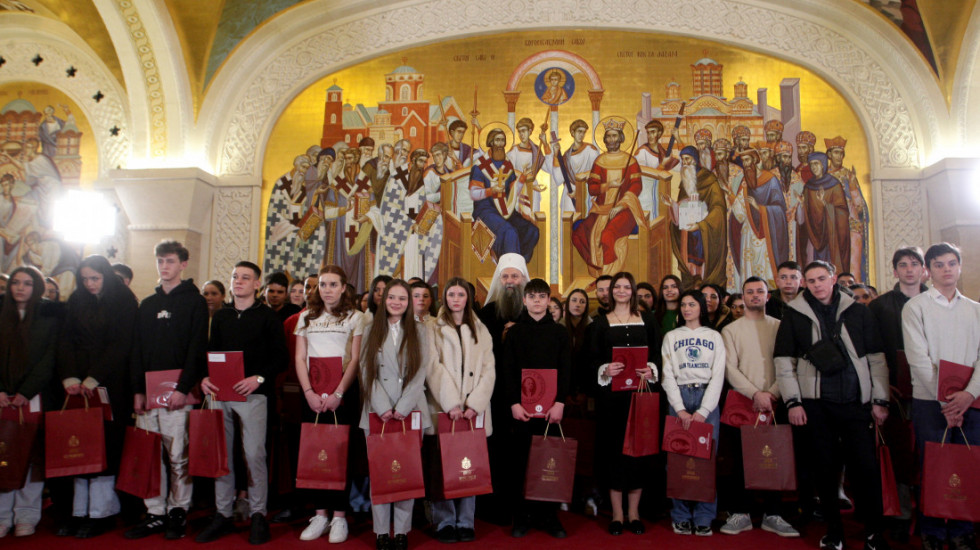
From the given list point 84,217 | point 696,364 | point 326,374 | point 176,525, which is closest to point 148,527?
point 176,525

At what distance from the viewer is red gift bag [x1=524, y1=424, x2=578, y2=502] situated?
4.18 m

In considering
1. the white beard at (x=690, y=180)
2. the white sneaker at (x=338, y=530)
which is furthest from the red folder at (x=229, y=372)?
the white beard at (x=690, y=180)

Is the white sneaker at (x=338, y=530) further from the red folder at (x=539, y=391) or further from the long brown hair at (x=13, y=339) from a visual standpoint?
the long brown hair at (x=13, y=339)

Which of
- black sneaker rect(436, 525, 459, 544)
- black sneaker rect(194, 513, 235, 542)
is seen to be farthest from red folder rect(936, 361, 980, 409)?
black sneaker rect(194, 513, 235, 542)

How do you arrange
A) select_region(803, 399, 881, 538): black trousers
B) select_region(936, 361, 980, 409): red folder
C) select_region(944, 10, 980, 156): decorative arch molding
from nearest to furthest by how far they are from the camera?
select_region(936, 361, 980, 409): red folder
select_region(803, 399, 881, 538): black trousers
select_region(944, 10, 980, 156): decorative arch molding

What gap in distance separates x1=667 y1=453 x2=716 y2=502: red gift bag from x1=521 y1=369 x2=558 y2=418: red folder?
3.12 ft

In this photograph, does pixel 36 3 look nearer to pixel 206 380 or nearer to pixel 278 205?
pixel 278 205

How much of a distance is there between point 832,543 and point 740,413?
3.09ft

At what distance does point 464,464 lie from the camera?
4027mm

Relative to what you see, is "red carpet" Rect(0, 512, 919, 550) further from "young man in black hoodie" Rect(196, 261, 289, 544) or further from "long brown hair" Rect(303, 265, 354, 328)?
"long brown hair" Rect(303, 265, 354, 328)

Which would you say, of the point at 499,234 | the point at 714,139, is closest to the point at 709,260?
the point at 714,139

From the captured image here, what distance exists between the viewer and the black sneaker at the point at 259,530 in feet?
13.4

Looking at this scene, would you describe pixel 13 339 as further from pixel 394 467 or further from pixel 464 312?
pixel 464 312

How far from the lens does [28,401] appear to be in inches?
171
